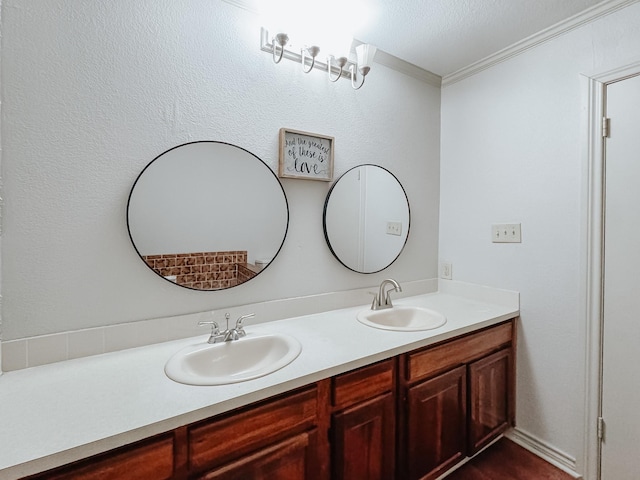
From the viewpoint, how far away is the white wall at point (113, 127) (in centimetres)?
113

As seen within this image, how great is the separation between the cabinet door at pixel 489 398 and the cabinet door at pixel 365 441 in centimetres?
58

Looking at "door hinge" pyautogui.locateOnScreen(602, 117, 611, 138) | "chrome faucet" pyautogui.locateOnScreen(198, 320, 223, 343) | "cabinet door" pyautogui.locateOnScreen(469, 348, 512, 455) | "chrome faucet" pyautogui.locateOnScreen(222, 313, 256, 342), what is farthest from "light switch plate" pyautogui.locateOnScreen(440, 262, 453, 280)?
"chrome faucet" pyautogui.locateOnScreen(198, 320, 223, 343)

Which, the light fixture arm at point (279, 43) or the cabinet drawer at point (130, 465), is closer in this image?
the cabinet drawer at point (130, 465)

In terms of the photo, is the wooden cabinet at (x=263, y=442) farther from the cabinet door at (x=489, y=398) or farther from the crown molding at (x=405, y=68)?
the crown molding at (x=405, y=68)

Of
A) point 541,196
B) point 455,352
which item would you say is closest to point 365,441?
point 455,352

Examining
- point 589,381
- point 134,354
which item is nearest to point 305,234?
point 134,354

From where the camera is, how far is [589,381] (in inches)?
62.9

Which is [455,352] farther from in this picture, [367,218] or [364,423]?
[367,218]

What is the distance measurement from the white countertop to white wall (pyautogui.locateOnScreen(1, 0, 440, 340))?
196 mm

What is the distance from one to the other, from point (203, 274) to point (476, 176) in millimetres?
1760

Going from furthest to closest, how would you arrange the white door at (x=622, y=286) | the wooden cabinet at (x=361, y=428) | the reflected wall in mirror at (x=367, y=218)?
1. the reflected wall in mirror at (x=367, y=218)
2. the white door at (x=622, y=286)
3. the wooden cabinet at (x=361, y=428)

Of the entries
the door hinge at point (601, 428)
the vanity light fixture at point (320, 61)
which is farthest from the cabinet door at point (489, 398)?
the vanity light fixture at point (320, 61)

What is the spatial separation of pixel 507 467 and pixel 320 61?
240cm

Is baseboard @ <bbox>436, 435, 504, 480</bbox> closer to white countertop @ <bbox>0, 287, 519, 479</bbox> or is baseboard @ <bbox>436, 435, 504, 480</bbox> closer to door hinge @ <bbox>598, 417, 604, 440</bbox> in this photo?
door hinge @ <bbox>598, 417, 604, 440</bbox>
